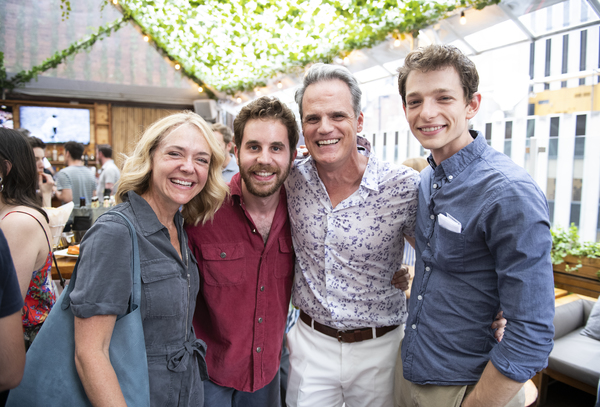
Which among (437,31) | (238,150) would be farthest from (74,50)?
(238,150)

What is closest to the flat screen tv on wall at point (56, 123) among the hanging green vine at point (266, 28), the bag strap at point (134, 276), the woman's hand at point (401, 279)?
the hanging green vine at point (266, 28)

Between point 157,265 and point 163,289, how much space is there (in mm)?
82

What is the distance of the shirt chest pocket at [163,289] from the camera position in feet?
3.86

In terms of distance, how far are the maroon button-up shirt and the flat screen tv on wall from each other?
9019mm

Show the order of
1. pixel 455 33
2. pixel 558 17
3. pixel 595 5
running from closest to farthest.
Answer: pixel 595 5 → pixel 558 17 → pixel 455 33

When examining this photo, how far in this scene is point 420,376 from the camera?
1.28 m

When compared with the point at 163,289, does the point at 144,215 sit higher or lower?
higher

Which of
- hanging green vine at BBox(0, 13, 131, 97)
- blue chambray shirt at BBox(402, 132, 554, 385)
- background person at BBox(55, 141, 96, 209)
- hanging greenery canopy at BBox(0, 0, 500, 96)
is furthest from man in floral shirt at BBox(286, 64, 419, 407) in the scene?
hanging green vine at BBox(0, 13, 131, 97)

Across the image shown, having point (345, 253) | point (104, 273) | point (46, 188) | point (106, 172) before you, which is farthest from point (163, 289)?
point (106, 172)

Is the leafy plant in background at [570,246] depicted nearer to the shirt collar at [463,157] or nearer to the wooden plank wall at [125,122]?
the shirt collar at [463,157]

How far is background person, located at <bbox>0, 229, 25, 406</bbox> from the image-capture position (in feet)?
2.71

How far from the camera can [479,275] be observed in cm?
115

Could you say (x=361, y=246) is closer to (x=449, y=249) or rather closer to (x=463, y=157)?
Answer: (x=449, y=249)

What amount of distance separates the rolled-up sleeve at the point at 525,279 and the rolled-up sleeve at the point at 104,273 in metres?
1.09
